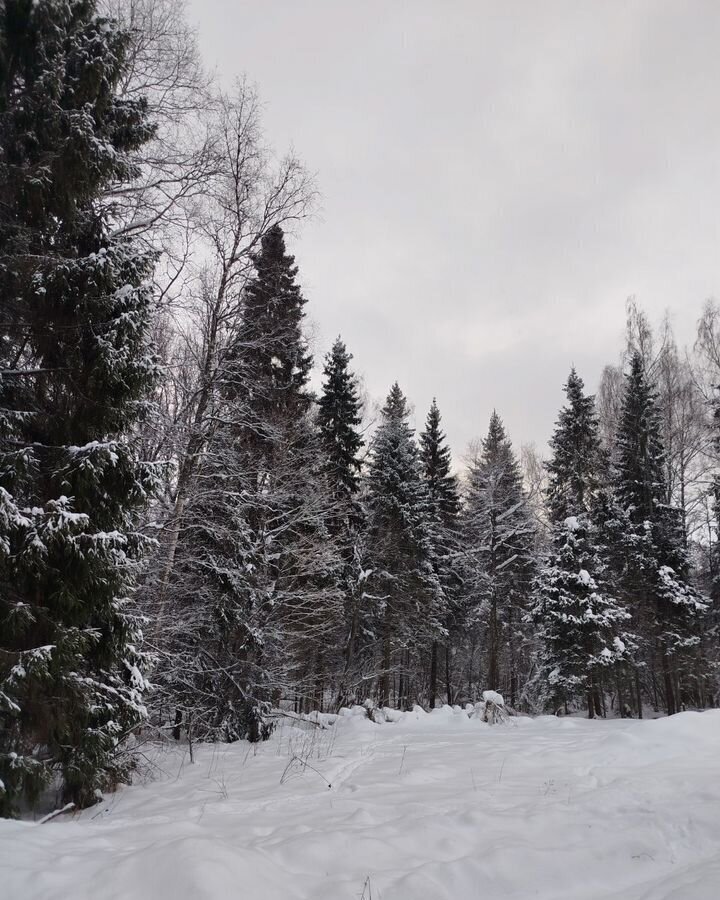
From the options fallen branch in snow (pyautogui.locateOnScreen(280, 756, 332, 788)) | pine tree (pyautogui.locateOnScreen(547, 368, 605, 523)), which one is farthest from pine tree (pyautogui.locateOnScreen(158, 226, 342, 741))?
pine tree (pyautogui.locateOnScreen(547, 368, 605, 523))

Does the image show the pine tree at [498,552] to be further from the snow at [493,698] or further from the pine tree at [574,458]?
the snow at [493,698]

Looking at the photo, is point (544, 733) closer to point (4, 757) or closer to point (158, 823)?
point (158, 823)

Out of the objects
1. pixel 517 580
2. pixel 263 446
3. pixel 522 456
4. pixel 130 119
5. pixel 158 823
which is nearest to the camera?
pixel 158 823

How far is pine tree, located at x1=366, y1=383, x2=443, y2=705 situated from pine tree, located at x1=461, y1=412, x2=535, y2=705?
3.01 meters

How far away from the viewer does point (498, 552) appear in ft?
82.6

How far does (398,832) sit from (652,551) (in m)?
19.4

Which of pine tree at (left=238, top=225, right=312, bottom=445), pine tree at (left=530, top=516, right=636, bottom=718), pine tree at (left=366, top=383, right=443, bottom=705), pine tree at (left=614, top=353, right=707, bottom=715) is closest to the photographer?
pine tree at (left=238, top=225, right=312, bottom=445)

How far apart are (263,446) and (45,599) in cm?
721

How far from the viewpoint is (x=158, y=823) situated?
4.73 meters

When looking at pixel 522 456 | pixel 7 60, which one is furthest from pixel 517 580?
pixel 7 60

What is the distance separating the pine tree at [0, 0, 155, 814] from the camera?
17.7 ft

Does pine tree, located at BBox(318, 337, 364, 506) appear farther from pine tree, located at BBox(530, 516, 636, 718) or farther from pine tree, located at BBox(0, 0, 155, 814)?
pine tree, located at BBox(0, 0, 155, 814)

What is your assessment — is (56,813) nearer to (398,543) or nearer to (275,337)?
(275,337)

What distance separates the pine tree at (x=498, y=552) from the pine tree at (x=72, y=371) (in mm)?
19508
